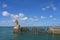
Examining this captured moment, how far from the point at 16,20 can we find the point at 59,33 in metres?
41.8

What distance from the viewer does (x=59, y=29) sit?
11500 centimetres

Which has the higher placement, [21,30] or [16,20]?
[16,20]

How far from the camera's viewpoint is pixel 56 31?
377 feet

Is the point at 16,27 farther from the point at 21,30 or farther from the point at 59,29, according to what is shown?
the point at 59,29

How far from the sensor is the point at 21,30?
140m

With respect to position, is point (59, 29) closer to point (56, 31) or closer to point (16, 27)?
point (56, 31)

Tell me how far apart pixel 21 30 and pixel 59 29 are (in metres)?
39.4

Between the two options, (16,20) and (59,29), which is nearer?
(59,29)

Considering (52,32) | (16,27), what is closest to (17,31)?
(16,27)

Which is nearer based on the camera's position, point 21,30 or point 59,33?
point 59,33

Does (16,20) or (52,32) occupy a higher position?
(16,20)

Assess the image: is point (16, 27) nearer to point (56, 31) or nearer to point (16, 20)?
point (16, 20)

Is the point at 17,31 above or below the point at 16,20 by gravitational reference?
below

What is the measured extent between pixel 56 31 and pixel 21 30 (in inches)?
1485
